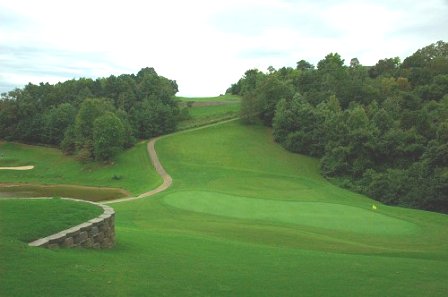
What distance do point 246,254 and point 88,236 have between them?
4.77m

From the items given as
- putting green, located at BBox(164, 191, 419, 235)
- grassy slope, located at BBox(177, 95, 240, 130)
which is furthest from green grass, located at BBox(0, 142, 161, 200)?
putting green, located at BBox(164, 191, 419, 235)

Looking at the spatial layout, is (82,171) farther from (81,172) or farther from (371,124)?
(371,124)

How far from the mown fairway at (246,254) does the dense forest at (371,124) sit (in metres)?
9.42

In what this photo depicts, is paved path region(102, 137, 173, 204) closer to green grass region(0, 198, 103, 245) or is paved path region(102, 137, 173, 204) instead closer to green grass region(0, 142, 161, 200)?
green grass region(0, 142, 161, 200)

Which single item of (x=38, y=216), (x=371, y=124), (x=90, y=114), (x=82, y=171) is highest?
(x=371, y=124)

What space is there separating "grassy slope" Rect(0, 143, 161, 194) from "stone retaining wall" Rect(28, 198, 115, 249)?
116ft

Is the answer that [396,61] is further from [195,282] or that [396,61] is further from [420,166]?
[195,282]

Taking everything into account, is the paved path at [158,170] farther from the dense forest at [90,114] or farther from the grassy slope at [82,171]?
the dense forest at [90,114]

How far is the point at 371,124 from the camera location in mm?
Answer: 57312

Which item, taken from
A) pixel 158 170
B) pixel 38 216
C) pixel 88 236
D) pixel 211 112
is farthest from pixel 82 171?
pixel 88 236

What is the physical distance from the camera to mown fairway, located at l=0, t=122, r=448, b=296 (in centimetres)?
811

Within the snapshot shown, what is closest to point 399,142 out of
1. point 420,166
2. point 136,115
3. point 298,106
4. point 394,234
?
point 420,166

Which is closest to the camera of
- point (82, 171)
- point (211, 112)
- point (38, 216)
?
point (38, 216)

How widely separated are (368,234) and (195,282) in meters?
15.2
